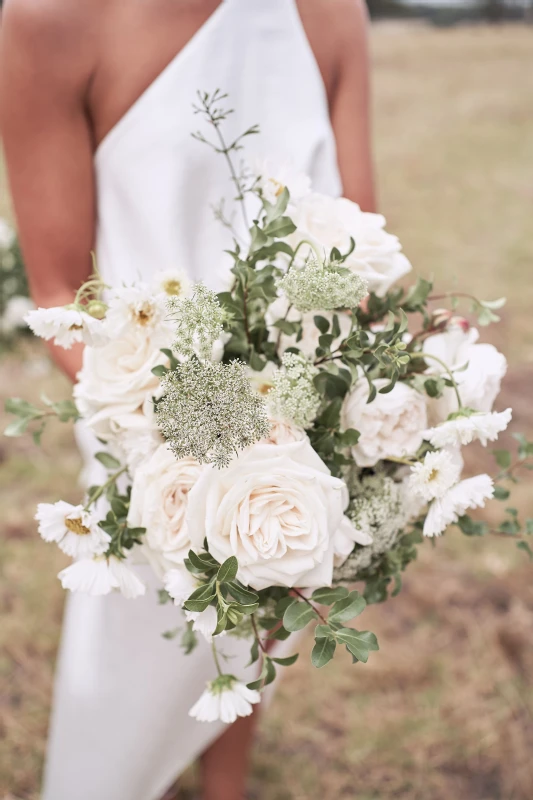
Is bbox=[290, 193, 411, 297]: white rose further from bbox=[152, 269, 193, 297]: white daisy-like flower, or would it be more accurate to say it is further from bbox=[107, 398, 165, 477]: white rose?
bbox=[107, 398, 165, 477]: white rose

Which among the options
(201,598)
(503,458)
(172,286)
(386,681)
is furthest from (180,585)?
(386,681)

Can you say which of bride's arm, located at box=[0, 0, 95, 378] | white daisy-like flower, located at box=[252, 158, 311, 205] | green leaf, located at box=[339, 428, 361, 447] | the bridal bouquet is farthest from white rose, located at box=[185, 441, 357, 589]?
bride's arm, located at box=[0, 0, 95, 378]

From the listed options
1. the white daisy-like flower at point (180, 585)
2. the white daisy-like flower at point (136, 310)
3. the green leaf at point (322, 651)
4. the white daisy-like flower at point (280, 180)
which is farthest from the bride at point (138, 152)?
the green leaf at point (322, 651)

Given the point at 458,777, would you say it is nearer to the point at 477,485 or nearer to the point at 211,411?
the point at 477,485

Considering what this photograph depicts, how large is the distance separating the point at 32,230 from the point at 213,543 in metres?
0.80

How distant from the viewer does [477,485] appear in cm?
89

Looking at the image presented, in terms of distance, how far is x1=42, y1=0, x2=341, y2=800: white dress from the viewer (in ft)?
4.37

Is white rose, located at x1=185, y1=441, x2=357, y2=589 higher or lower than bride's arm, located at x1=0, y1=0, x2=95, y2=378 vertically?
lower

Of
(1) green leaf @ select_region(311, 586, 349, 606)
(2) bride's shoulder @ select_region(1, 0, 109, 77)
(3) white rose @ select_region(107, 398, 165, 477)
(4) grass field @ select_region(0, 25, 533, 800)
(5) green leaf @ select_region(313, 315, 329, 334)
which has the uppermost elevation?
(2) bride's shoulder @ select_region(1, 0, 109, 77)

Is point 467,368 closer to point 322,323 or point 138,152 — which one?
point 322,323

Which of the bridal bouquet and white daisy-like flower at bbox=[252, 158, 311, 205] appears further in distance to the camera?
white daisy-like flower at bbox=[252, 158, 311, 205]

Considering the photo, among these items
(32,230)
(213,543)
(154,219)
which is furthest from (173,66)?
(213,543)

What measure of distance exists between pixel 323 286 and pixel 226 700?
1.66 feet

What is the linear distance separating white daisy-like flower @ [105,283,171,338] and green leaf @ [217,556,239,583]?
285mm
